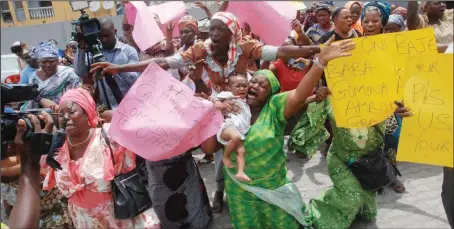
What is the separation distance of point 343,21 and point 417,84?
95.2 inches

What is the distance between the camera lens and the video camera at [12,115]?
1.78 meters

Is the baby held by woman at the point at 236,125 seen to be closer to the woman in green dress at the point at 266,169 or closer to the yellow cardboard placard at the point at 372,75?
the woman in green dress at the point at 266,169

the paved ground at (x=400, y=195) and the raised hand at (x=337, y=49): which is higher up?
the raised hand at (x=337, y=49)

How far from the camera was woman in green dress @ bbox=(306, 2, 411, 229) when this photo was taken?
3369mm

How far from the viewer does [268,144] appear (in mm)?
3062

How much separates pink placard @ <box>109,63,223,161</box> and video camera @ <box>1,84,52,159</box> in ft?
2.84

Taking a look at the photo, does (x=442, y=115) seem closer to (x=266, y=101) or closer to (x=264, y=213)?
(x=266, y=101)

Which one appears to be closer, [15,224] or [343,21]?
[15,224]

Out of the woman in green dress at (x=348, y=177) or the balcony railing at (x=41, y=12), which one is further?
the balcony railing at (x=41, y=12)

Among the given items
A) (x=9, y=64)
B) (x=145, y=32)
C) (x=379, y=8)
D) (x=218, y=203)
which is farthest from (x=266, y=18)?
(x=9, y=64)

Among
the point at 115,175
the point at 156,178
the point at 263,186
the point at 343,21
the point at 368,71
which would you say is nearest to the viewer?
the point at 368,71

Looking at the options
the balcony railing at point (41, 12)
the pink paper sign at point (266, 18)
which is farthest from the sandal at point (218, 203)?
the balcony railing at point (41, 12)

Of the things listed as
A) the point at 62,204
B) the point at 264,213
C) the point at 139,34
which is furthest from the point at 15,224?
the point at 139,34

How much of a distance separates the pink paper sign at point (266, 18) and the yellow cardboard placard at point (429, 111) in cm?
236
